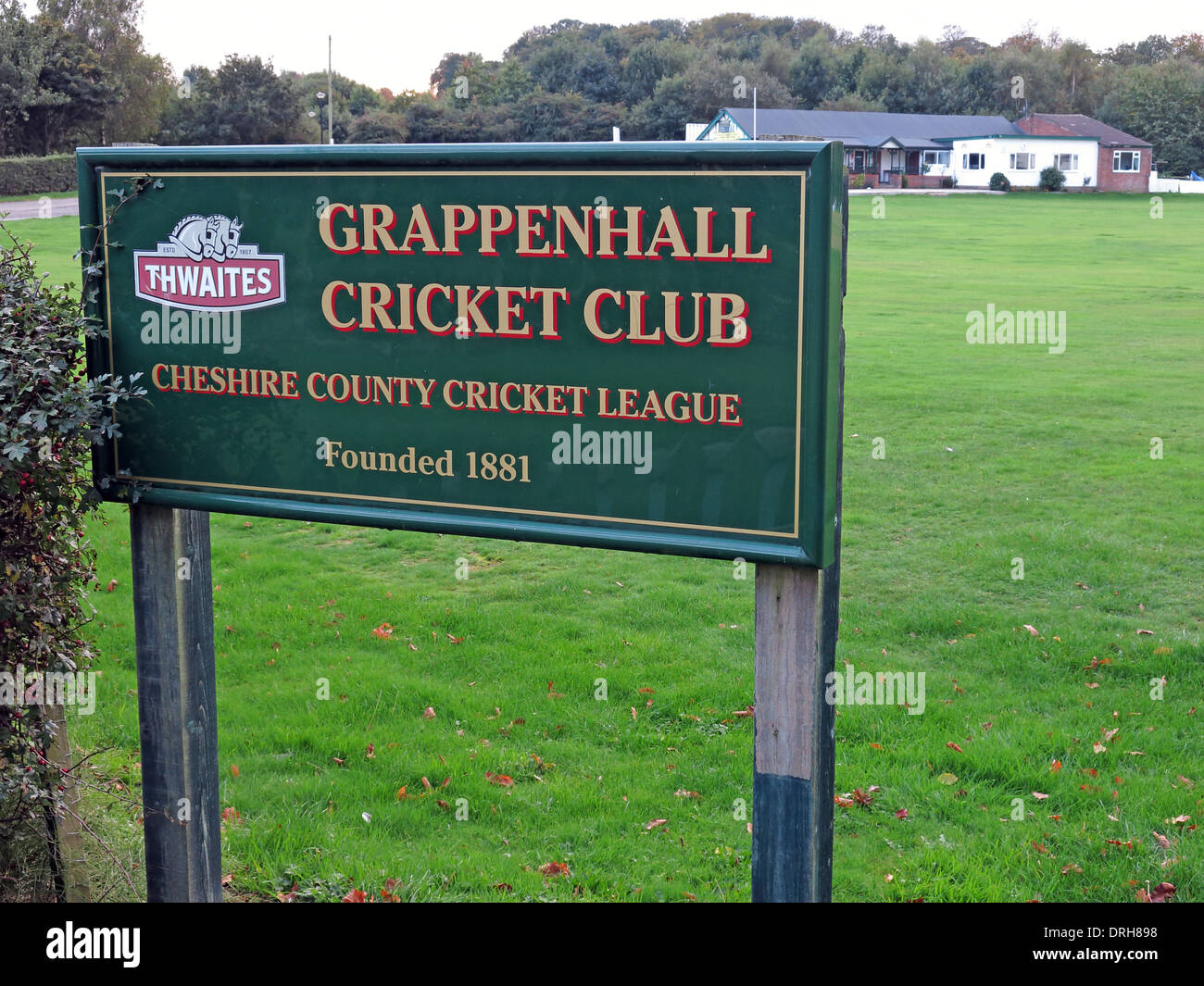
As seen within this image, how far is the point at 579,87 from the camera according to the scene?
285ft

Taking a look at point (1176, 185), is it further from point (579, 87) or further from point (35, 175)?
point (35, 175)

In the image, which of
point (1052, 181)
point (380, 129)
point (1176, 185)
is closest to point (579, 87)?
point (380, 129)

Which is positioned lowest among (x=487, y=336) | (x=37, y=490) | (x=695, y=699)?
(x=695, y=699)

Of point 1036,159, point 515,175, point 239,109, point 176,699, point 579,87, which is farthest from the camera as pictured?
point 579,87

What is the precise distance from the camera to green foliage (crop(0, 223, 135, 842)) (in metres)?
3.95

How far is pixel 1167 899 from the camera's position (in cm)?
452

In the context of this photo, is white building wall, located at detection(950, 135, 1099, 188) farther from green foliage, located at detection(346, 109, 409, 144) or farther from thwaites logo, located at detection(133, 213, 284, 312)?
thwaites logo, located at detection(133, 213, 284, 312)

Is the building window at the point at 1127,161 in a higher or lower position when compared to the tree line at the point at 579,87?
lower

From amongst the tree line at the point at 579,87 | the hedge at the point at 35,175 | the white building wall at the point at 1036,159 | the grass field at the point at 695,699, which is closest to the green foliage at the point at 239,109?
the tree line at the point at 579,87

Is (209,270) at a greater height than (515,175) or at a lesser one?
lesser

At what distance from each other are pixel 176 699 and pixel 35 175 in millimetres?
49884

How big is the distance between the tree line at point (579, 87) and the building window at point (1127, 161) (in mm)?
6072

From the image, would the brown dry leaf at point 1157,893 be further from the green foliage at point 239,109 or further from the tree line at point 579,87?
the green foliage at point 239,109

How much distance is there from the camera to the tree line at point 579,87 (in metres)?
58.6
